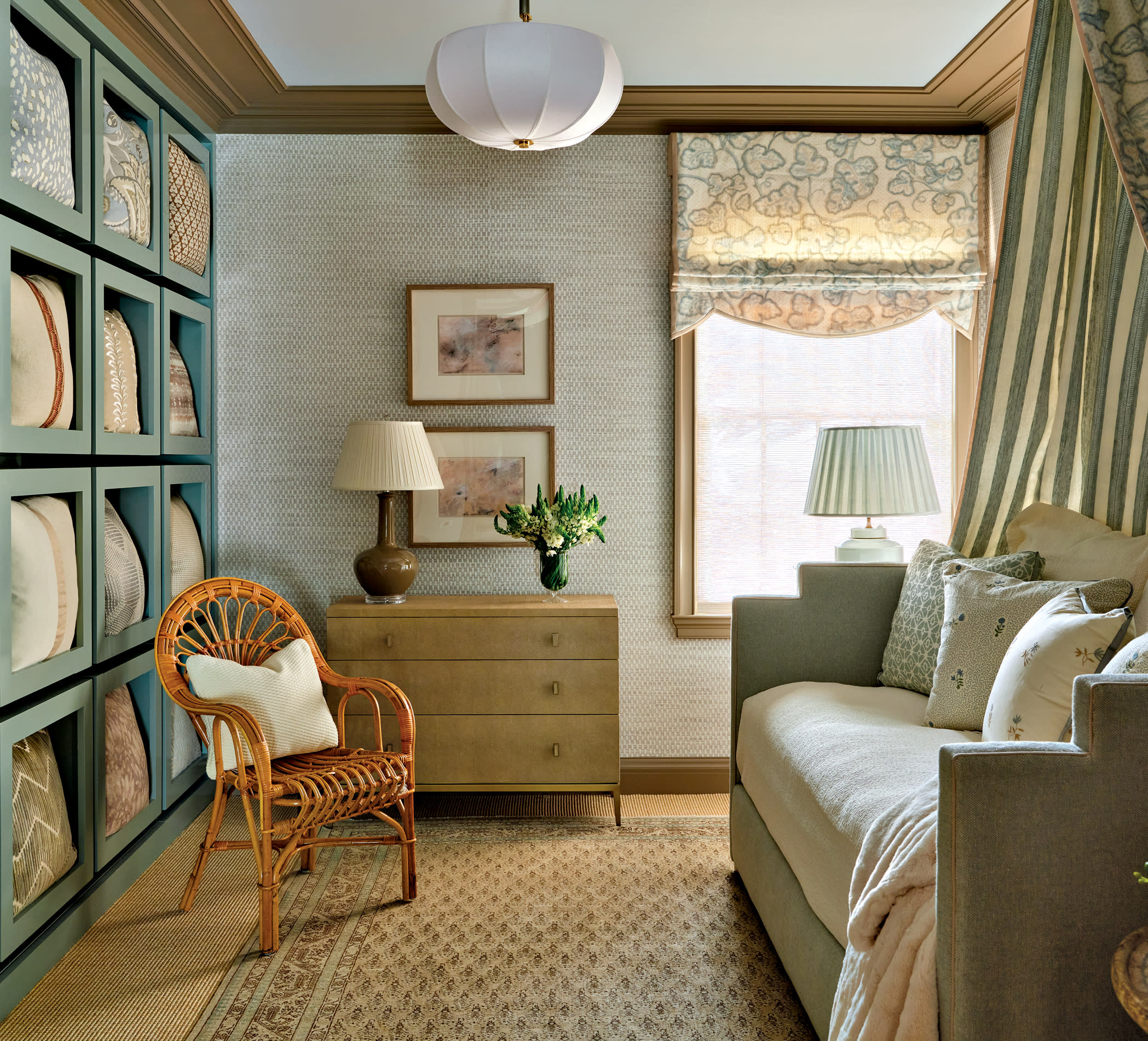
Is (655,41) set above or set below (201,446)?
above

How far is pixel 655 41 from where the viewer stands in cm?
292

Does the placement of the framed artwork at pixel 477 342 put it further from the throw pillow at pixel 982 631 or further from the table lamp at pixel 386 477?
the throw pillow at pixel 982 631

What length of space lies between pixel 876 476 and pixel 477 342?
5.07 feet

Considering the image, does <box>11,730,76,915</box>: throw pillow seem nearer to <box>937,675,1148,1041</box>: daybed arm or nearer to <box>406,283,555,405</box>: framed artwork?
<box>406,283,555,405</box>: framed artwork

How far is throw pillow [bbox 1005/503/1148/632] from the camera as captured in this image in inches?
82.3

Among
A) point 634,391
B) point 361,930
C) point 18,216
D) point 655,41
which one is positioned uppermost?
point 655,41

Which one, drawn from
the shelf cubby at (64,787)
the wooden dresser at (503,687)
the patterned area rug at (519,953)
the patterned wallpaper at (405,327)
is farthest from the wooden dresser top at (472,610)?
the shelf cubby at (64,787)

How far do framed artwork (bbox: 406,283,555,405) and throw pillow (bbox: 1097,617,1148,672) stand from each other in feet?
7.47

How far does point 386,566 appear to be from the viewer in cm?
318

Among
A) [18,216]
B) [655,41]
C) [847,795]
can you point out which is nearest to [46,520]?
[18,216]

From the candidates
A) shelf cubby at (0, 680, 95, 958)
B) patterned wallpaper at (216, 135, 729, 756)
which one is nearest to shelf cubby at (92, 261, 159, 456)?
patterned wallpaper at (216, 135, 729, 756)

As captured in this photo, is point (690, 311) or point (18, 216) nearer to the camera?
point (18, 216)

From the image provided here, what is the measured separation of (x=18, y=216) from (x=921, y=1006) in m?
2.48

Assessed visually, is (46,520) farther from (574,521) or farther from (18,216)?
(574,521)
